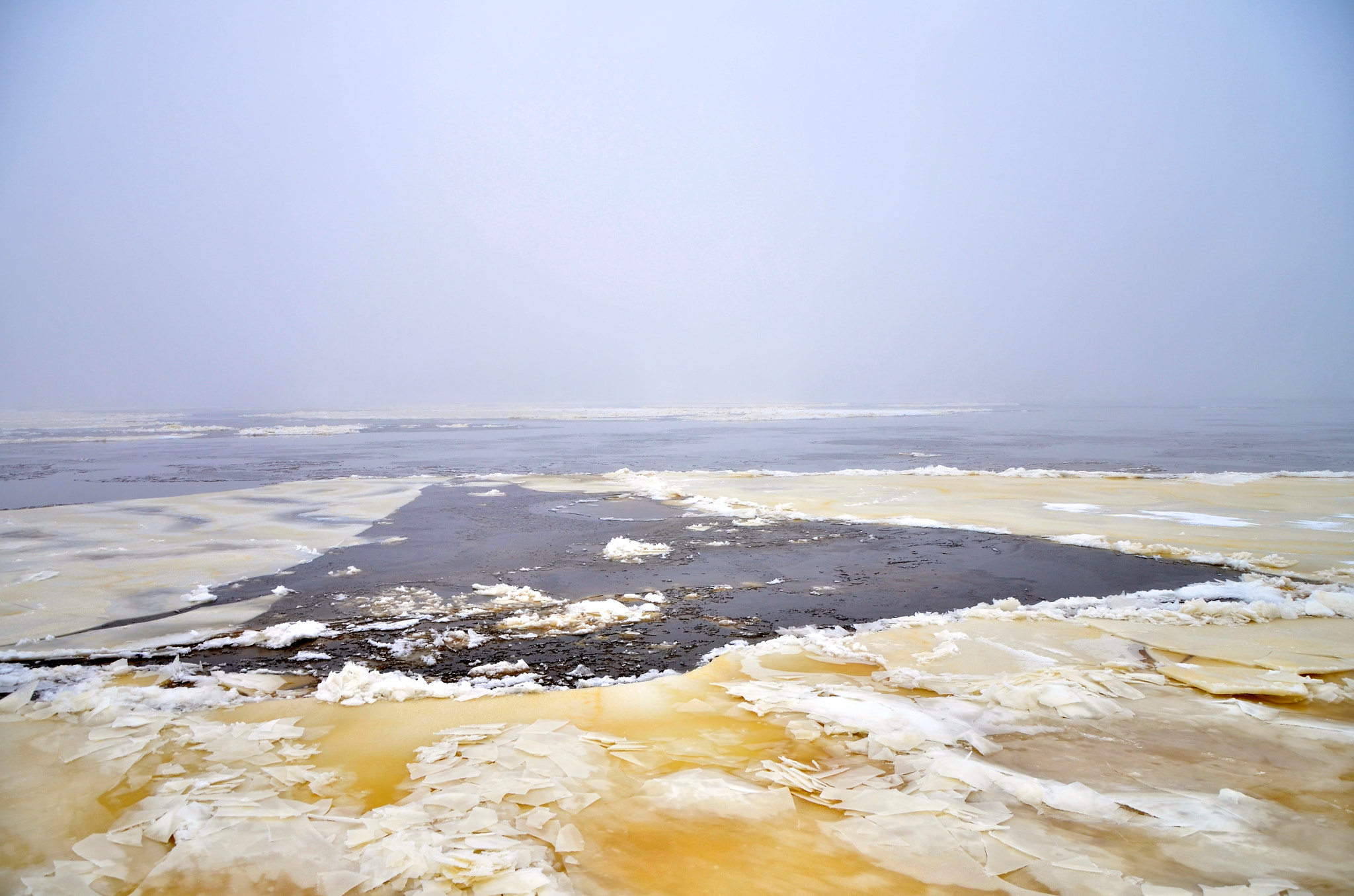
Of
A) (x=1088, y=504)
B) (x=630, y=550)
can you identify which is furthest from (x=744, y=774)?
(x=1088, y=504)

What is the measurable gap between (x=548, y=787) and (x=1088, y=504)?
11.4 m

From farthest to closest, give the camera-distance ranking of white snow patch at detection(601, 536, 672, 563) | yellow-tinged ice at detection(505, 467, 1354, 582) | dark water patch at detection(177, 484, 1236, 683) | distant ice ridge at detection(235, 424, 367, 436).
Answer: distant ice ridge at detection(235, 424, 367, 436) < yellow-tinged ice at detection(505, 467, 1354, 582) < white snow patch at detection(601, 536, 672, 563) < dark water patch at detection(177, 484, 1236, 683)

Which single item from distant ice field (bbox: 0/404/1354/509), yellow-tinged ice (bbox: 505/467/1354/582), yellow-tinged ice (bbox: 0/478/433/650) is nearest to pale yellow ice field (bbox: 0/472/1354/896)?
yellow-tinged ice (bbox: 0/478/433/650)

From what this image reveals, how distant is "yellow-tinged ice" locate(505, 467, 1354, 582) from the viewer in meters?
8.40

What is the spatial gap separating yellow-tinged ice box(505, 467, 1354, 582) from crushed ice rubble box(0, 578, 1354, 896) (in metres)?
4.93

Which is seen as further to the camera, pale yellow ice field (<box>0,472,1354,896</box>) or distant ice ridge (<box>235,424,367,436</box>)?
distant ice ridge (<box>235,424,367,436</box>)

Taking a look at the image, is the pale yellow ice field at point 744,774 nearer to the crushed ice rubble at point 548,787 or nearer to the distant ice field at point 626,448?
the crushed ice rubble at point 548,787

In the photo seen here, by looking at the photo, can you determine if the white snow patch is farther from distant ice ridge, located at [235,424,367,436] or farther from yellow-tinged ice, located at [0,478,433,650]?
distant ice ridge, located at [235,424,367,436]

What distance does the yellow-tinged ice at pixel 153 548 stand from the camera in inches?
242

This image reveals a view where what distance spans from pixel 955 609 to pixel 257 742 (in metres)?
5.49

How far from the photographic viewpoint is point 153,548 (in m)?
8.72

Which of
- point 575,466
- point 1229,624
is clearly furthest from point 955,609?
point 575,466

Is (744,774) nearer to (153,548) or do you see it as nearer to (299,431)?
(153,548)

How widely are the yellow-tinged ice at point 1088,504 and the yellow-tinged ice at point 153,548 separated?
4660 millimetres
